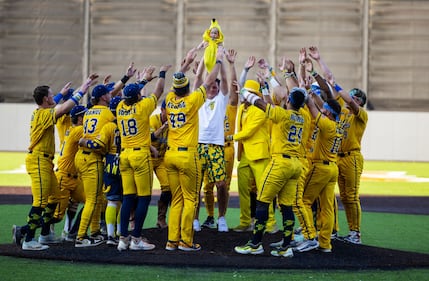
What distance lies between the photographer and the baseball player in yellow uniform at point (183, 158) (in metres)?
10.1

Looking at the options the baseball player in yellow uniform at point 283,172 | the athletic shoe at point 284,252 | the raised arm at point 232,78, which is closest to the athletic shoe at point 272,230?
the baseball player in yellow uniform at point 283,172

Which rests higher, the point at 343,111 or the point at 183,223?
the point at 343,111

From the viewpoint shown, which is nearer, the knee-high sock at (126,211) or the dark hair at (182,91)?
the knee-high sock at (126,211)

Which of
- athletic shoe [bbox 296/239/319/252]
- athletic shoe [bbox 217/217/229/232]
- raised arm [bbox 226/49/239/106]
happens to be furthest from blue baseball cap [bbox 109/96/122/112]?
athletic shoe [bbox 296/239/319/252]

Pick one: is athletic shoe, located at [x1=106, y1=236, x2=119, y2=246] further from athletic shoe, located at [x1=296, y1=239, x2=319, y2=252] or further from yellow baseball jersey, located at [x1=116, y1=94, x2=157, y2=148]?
athletic shoe, located at [x1=296, y1=239, x2=319, y2=252]

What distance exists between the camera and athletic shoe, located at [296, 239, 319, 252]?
403 inches

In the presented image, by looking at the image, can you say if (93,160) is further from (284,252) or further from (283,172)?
(284,252)

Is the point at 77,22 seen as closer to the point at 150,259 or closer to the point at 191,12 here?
the point at 191,12

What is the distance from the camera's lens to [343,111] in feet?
37.1

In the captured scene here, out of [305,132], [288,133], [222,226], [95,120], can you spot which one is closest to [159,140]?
[95,120]

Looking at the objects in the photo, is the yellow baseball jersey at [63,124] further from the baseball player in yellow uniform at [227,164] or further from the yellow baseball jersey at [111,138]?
the baseball player in yellow uniform at [227,164]

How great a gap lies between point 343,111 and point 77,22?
73.0 ft

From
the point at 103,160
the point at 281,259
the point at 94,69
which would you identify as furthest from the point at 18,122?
the point at 281,259

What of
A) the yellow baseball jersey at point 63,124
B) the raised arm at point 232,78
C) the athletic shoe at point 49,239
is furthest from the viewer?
the yellow baseball jersey at point 63,124
